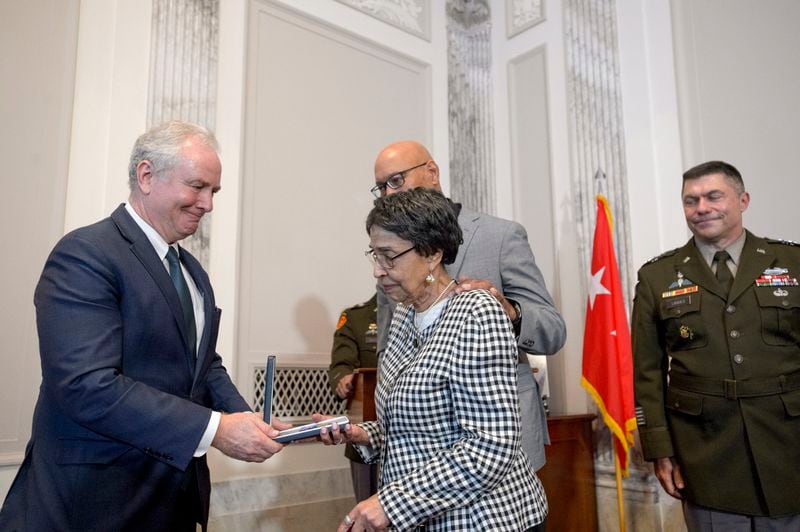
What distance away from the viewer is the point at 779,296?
2594 millimetres

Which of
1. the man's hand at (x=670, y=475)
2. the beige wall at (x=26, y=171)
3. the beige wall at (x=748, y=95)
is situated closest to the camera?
the man's hand at (x=670, y=475)

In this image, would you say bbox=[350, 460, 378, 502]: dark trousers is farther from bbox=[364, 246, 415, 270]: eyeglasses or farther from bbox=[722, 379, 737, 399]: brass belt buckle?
bbox=[364, 246, 415, 270]: eyeglasses

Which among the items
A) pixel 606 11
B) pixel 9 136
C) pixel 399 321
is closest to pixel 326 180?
pixel 9 136

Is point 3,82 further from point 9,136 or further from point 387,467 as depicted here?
point 387,467

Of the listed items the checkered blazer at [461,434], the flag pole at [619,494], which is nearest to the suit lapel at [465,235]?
the checkered blazer at [461,434]

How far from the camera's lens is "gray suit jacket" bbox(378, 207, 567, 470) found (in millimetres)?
2033

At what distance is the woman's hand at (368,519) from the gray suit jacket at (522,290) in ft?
2.30

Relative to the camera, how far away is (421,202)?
5.74 feet

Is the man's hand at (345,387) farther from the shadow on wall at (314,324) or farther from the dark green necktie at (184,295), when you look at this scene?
the dark green necktie at (184,295)

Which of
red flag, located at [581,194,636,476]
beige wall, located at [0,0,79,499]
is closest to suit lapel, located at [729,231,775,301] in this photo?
red flag, located at [581,194,636,476]

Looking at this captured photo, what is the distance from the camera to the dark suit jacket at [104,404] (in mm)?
1550

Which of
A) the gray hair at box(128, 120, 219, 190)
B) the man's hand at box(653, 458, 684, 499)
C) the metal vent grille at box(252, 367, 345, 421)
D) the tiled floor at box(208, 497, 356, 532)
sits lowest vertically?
the tiled floor at box(208, 497, 356, 532)

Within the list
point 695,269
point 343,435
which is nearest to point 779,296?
point 695,269

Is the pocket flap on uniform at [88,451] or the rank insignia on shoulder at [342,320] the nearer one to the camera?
the pocket flap on uniform at [88,451]
